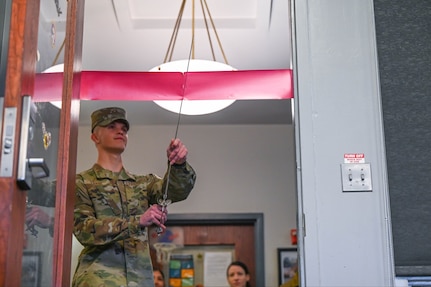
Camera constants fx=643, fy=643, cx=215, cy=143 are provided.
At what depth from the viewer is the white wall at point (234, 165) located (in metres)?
5.77

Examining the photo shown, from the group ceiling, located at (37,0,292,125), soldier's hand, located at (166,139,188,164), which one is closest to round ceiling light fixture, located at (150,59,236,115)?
ceiling, located at (37,0,292,125)

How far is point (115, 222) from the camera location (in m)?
2.49

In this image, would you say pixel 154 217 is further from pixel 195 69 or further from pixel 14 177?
pixel 195 69

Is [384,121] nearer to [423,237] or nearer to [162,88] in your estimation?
[423,237]

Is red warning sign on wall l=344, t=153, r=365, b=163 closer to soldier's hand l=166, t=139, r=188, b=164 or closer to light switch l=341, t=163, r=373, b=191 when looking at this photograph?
light switch l=341, t=163, r=373, b=191

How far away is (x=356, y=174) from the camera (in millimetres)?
2045

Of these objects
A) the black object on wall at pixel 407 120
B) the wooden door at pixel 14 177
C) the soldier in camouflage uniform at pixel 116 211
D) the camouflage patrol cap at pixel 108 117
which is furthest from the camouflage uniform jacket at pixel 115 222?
the black object on wall at pixel 407 120

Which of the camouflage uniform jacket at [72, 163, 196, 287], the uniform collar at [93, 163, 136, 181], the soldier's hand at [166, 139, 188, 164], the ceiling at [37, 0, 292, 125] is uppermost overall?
the ceiling at [37, 0, 292, 125]

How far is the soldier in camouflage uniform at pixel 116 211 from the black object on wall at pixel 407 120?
0.84 metres

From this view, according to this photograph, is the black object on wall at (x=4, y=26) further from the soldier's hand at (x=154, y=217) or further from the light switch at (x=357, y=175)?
the light switch at (x=357, y=175)

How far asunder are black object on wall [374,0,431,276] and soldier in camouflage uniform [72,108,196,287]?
844mm

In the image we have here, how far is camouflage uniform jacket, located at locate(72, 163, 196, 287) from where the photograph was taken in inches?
98.0

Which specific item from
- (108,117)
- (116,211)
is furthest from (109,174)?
(108,117)

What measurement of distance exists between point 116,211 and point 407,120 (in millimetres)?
1221
